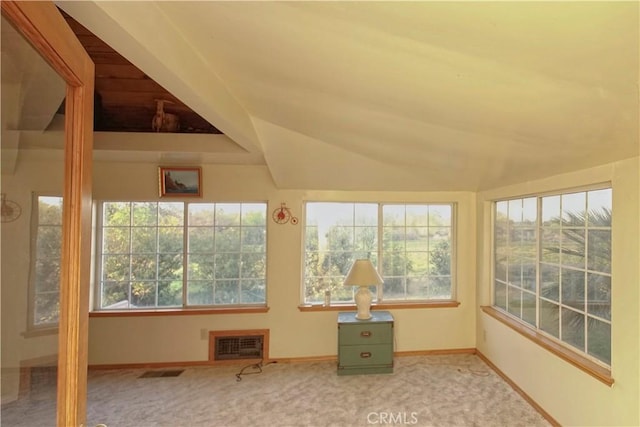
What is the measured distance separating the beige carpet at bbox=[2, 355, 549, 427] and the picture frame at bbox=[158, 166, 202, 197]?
1.82m

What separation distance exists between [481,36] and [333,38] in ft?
1.33

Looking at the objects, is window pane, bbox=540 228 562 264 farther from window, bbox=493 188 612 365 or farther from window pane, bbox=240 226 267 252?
window pane, bbox=240 226 267 252

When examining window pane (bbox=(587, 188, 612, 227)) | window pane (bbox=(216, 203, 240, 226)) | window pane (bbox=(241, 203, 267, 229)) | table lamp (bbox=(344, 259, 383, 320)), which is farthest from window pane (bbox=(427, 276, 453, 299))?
window pane (bbox=(216, 203, 240, 226))

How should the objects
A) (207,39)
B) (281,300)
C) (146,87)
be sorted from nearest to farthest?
(207,39)
(146,87)
(281,300)

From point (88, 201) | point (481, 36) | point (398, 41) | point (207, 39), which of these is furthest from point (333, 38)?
point (88, 201)

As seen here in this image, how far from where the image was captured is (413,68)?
0.99 metres

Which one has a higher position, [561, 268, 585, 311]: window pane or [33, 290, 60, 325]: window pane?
[33, 290, 60, 325]: window pane

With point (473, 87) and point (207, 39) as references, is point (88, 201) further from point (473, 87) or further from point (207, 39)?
point (473, 87)

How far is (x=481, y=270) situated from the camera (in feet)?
10.6

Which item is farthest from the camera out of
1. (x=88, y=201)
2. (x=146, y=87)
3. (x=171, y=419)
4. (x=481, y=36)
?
(x=146, y=87)

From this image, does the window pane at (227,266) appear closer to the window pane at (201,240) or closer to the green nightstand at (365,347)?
the window pane at (201,240)

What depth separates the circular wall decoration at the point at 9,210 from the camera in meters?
0.61

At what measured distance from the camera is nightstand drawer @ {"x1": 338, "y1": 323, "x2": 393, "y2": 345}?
2.87 m

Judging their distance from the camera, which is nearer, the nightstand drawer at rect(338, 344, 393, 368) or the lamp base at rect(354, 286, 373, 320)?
the nightstand drawer at rect(338, 344, 393, 368)
